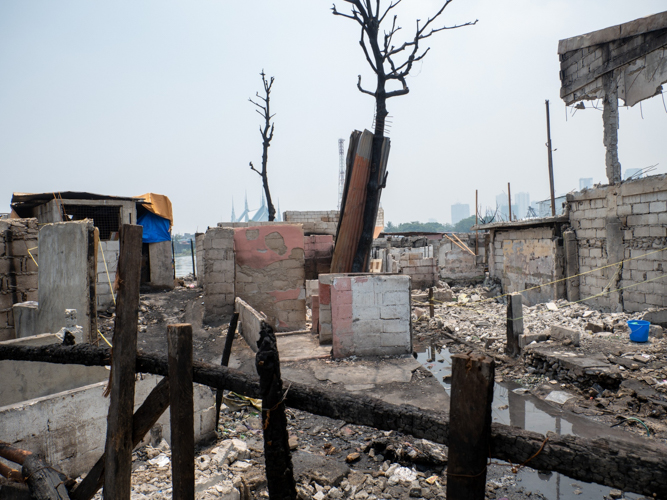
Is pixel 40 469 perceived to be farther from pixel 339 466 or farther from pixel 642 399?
pixel 642 399

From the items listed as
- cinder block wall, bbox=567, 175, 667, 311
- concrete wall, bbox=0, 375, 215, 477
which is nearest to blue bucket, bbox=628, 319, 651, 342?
cinder block wall, bbox=567, 175, 667, 311

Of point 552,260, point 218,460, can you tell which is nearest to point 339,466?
point 218,460

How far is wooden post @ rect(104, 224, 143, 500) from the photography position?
2180 millimetres

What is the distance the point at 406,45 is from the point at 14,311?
481 inches

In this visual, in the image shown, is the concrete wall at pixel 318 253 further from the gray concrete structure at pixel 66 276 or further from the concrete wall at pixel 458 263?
the concrete wall at pixel 458 263

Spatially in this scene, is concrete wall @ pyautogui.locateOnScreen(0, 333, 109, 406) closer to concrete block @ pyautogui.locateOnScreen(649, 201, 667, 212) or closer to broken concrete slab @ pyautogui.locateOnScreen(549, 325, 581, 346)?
broken concrete slab @ pyautogui.locateOnScreen(549, 325, 581, 346)

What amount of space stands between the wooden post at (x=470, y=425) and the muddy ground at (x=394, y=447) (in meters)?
0.96

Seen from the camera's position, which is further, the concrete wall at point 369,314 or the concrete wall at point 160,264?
the concrete wall at point 160,264

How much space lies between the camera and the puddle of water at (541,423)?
137 inches

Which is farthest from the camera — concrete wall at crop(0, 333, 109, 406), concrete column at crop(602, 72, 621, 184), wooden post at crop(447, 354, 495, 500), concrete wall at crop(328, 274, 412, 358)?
concrete column at crop(602, 72, 621, 184)

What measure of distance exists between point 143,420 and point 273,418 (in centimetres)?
84

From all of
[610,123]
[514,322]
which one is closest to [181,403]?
[514,322]

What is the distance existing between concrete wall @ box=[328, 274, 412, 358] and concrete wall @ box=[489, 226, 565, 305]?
7.27 metres

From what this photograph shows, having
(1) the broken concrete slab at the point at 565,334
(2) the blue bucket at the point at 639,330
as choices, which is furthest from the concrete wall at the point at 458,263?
(2) the blue bucket at the point at 639,330
